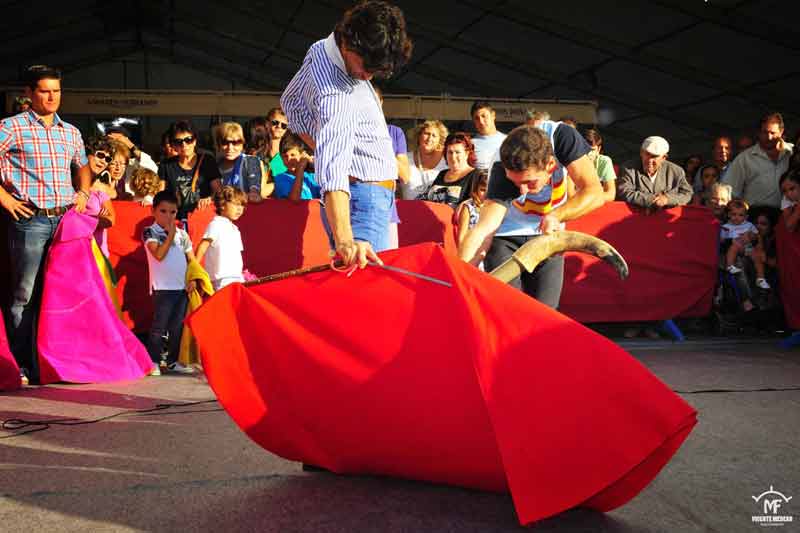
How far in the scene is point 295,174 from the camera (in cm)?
618

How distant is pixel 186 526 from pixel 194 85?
906 inches

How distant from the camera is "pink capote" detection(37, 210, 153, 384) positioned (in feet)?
16.1

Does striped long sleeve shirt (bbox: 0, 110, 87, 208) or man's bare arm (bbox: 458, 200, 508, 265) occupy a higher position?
striped long sleeve shirt (bbox: 0, 110, 87, 208)

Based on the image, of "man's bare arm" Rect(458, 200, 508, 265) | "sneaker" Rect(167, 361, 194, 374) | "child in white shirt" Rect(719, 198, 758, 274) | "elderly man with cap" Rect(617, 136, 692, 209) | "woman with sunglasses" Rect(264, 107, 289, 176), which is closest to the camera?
"man's bare arm" Rect(458, 200, 508, 265)

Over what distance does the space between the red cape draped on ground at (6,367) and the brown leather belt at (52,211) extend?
0.71m

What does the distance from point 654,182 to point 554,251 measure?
4.56 meters

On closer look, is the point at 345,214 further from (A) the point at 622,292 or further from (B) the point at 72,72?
(B) the point at 72,72

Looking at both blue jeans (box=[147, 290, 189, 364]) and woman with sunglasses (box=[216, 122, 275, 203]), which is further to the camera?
woman with sunglasses (box=[216, 122, 275, 203])

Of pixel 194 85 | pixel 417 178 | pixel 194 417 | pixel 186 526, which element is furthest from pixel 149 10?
pixel 186 526

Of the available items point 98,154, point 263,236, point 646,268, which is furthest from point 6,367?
point 646,268

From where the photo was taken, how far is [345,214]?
258 centimetres

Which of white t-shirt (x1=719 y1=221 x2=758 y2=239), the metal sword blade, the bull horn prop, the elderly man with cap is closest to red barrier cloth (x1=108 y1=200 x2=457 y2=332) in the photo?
the elderly man with cap

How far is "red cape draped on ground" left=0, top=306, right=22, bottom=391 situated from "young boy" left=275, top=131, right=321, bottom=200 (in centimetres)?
239

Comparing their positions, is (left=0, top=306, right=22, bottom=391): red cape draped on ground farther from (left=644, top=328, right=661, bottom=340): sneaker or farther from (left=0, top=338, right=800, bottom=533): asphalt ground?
(left=644, top=328, right=661, bottom=340): sneaker
